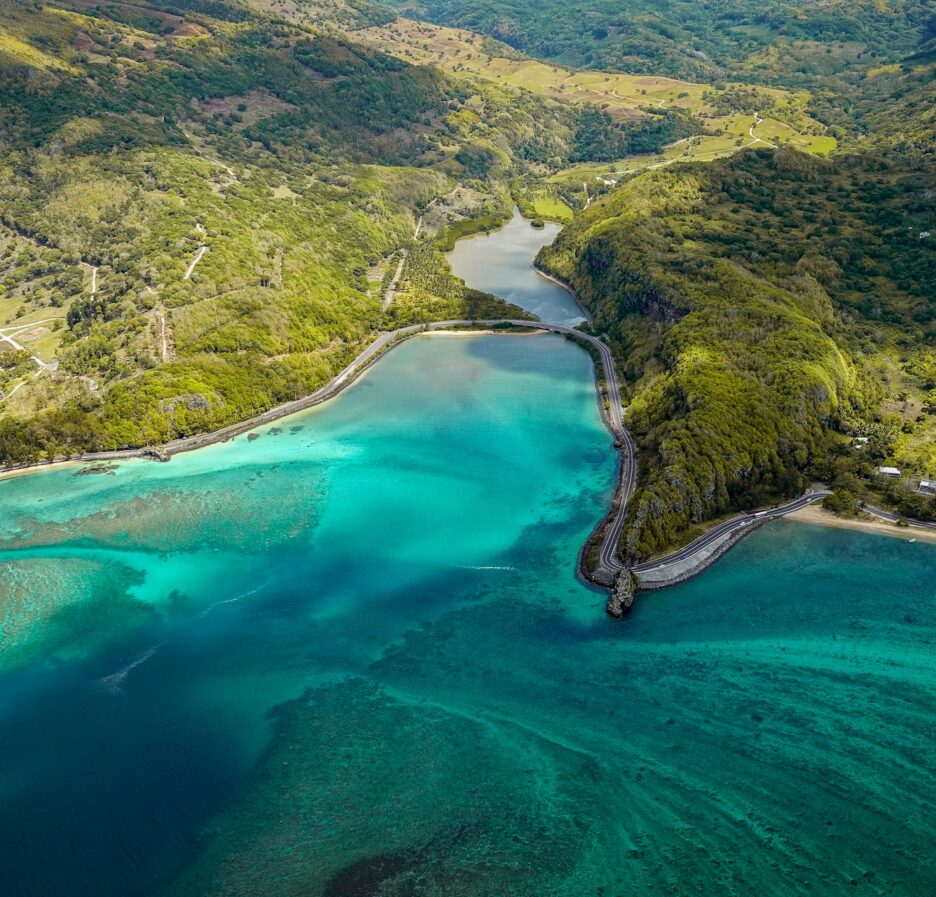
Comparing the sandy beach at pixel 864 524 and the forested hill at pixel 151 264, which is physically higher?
the forested hill at pixel 151 264

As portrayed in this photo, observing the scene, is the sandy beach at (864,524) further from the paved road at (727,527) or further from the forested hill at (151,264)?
the forested hill at (151,264)

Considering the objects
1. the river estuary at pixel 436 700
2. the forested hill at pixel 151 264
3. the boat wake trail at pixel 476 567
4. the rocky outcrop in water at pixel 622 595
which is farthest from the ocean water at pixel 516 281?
the rocky outcrop in water at pixel 622 595

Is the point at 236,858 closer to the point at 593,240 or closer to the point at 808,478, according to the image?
the point at 808,478

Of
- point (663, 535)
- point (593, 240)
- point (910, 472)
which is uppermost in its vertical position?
point (593, 240)

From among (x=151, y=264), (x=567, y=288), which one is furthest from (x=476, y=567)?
(x=567, y=288)

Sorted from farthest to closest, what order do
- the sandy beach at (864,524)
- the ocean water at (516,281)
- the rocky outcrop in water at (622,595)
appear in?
1. the ocean water at (516,281)
2. the sandy beach at (864,524)
3. the rocky outcrop in water at (622,595)

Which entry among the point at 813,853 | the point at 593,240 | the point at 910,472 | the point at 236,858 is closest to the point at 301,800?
the point at 236,858
